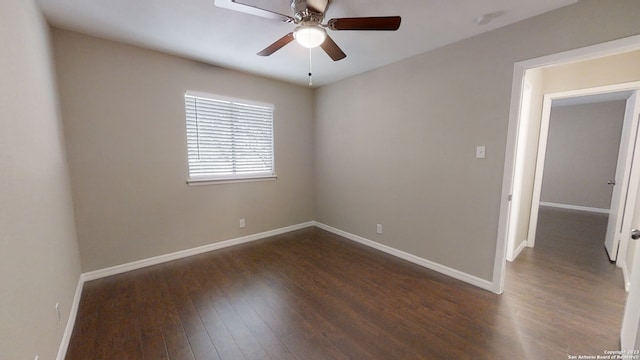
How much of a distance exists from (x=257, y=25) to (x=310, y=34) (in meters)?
0.71

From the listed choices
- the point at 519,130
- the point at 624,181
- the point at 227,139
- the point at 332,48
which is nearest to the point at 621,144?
the point at 624,181

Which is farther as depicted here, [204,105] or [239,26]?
[204,105]

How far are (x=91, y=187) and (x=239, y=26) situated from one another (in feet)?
7.28

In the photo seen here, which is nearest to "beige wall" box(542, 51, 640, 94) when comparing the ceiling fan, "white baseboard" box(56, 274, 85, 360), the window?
the ceiling fan

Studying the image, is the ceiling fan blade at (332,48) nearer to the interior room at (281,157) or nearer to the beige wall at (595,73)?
the interior room at (281,157)

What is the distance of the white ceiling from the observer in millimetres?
1840

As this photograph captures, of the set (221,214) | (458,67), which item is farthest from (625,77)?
(221,214)

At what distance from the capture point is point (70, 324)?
179 cm

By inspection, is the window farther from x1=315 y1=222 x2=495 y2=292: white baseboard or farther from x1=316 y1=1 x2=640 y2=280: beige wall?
x1=315 y1=222 x2=495 y2=292: white baseboard

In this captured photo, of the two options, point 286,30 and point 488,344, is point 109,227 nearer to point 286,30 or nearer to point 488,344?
point 286,30

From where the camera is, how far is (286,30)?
7.43 feet

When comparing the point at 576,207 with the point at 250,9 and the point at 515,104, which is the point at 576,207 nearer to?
the point at 515,104

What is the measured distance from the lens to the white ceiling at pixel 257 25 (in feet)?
6.04

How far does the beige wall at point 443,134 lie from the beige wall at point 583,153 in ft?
18.8
